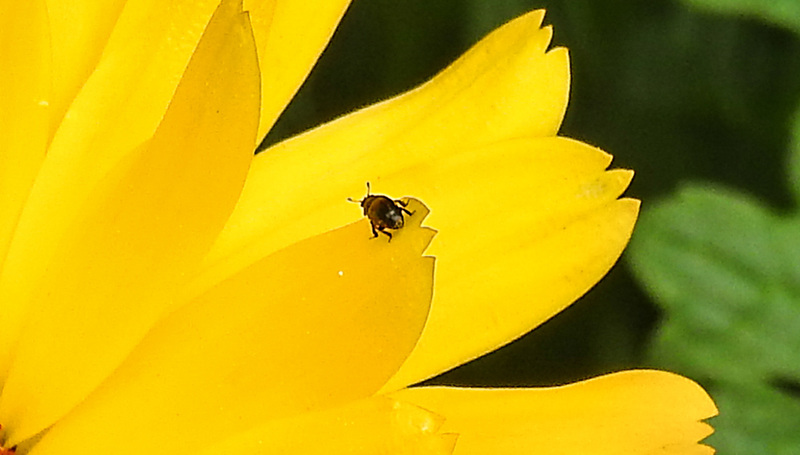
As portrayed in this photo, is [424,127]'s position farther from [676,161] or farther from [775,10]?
[676,161]

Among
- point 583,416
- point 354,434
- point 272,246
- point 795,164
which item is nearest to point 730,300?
point 795,164

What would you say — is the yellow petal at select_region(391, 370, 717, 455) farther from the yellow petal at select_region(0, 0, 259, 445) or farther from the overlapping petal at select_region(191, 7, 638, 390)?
the yellow petal at select_region(0, 0, 259, 445)

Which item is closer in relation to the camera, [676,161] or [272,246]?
[272,246]

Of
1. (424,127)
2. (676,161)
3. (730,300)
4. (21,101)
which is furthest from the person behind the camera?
(676,161)

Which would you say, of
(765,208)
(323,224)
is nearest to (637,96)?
(765,208)

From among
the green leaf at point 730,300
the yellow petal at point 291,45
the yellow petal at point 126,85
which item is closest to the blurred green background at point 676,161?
the green leaf at point 730,300

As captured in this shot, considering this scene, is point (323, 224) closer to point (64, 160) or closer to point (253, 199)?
point (253, 199)
